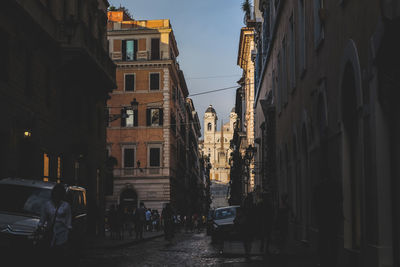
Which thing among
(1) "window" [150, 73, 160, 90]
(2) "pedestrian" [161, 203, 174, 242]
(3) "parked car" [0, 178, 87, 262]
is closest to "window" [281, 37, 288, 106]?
(2) "pedestrian" [161, 203, 174, 242]

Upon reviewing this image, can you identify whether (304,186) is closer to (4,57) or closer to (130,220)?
(4,57)

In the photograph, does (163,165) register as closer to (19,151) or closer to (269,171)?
(269,171)

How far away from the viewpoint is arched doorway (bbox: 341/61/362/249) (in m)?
12.2

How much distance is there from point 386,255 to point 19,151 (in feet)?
45.9

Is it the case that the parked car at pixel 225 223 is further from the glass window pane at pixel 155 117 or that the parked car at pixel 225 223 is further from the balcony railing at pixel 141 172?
the glass window pane at pixel 155 117

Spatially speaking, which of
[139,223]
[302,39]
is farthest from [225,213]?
[302,39]

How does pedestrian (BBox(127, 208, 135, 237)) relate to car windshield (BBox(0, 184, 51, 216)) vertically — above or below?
below

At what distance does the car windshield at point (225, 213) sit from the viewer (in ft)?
87.7

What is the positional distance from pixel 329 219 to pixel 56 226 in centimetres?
442

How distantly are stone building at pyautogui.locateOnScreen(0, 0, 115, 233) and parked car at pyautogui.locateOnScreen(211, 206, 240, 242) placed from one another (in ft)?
17.8

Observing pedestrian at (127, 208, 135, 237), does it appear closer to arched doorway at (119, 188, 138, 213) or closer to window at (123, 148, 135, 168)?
arched doorway at (119, 188, 138, 213)

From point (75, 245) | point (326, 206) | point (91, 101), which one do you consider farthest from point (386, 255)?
point (91, 101)

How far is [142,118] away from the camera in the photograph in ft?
186

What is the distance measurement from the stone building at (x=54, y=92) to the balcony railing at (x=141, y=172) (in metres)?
22.2
